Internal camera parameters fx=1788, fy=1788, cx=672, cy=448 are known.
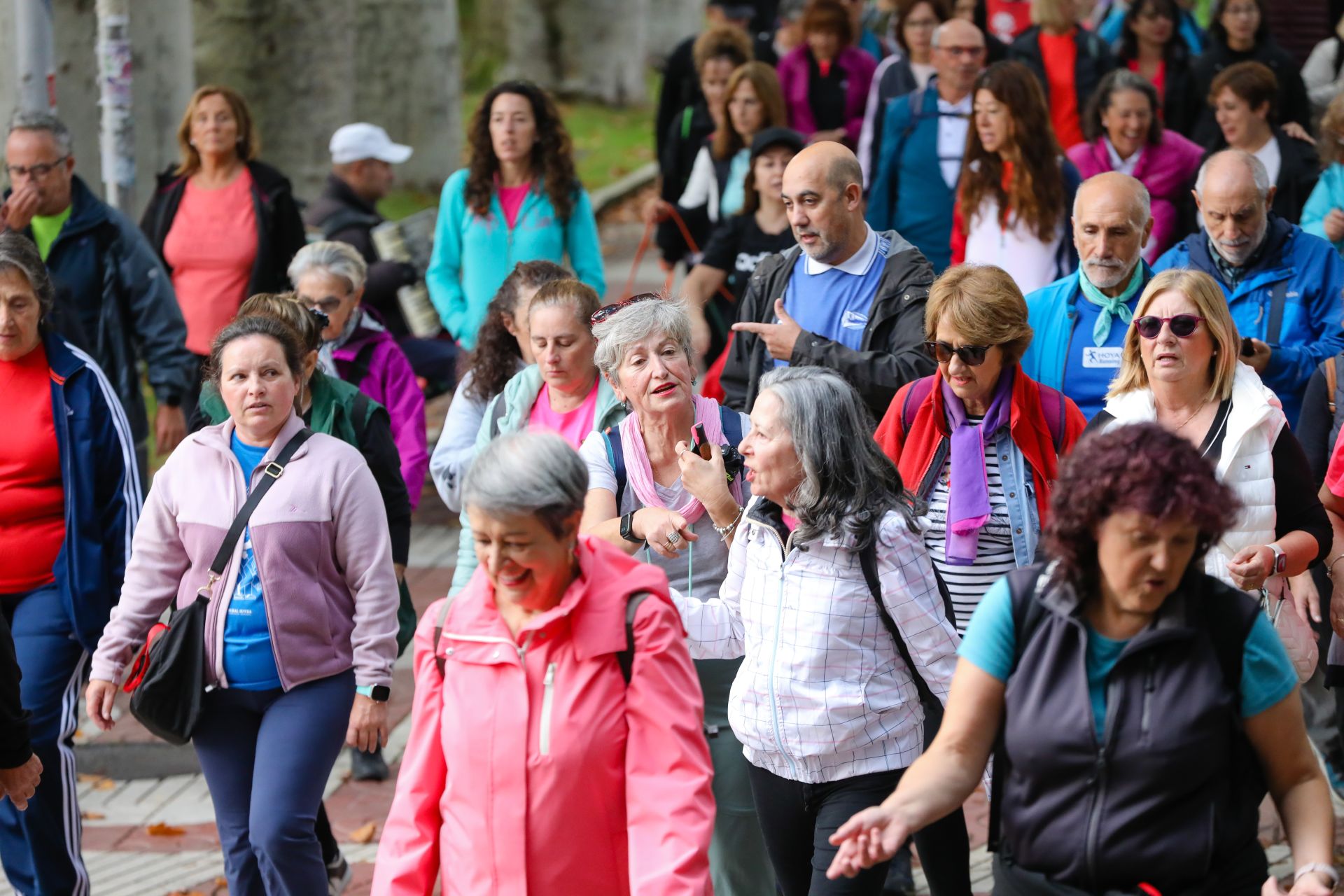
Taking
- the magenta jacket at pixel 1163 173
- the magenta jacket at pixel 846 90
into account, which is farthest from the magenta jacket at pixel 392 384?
the magenta jacket at pixel 846 90

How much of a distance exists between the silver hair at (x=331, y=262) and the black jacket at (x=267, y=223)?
1814 millimetres

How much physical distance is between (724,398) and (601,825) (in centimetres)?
317

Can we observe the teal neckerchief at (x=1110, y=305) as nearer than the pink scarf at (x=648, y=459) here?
No

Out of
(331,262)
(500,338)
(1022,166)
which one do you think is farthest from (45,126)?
(1022,166)

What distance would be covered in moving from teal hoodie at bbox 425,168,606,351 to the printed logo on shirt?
311 centimetres

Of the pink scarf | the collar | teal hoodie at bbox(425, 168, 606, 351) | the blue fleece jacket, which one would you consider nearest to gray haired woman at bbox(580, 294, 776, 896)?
the pink scarf

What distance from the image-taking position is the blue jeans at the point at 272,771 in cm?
491

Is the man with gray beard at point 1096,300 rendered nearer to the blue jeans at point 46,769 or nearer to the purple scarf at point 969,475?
the purple scarf at point 969,475

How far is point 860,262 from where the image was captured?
6074 millimetres

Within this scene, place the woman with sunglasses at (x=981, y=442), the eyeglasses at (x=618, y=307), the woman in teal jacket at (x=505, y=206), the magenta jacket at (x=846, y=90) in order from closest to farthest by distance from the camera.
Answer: the woman with sunglasses at (x=981, y=442) < the eyeglasses at (x=618, y=307) < the woman in teal jacket at (x=505, y=206) < the magenta jacket at (x=846, y=90)

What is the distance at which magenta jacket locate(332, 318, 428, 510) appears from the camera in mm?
6730

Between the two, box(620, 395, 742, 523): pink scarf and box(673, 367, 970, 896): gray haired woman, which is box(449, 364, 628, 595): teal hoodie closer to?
box(620, 395, 742, 523): pink scarf

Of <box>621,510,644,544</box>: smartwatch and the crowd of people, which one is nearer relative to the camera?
the crowd of people

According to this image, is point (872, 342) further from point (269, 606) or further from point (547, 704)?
point (547, 704)
